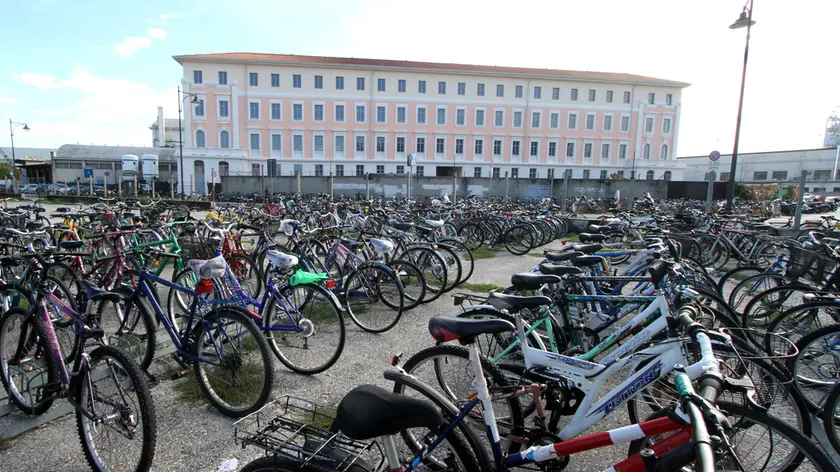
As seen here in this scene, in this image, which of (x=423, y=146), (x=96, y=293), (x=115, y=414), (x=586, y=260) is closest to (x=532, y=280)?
(x=586, y=260)

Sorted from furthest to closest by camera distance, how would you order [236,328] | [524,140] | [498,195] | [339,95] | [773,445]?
[524,140], [339,95], [498,195], [236,328], [773,445]

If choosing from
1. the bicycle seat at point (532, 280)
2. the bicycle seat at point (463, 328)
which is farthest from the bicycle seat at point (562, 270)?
the bicycle seat at point (463, 328)

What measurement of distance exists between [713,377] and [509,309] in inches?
53.1

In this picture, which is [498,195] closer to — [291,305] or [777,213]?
[777,213]

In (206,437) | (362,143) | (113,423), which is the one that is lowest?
(206,437)

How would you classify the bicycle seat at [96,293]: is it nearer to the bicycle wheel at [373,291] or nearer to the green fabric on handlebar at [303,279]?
the green fabric on handlebar at [303,279]

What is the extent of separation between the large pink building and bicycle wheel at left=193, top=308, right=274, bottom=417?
46347mm

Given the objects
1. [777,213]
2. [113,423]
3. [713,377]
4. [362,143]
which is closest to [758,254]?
[713,377]

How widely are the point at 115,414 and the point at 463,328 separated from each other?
1897mm

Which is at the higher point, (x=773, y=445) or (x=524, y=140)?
(x=524, y=140)

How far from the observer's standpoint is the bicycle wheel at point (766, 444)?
1.61 metres

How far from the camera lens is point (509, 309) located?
106 inches

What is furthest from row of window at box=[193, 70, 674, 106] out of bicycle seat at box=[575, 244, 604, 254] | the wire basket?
the wire basket

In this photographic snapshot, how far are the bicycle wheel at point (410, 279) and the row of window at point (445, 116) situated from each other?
155ft
